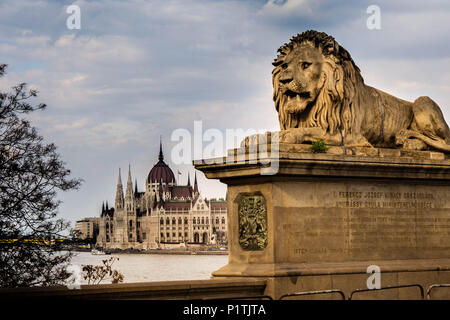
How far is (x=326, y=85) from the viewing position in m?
13.1

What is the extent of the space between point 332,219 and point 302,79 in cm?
234

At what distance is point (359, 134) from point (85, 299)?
5757 mm

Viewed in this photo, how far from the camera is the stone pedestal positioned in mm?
11766

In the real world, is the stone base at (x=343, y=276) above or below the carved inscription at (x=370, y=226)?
below

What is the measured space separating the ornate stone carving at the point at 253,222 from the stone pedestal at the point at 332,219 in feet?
0.05

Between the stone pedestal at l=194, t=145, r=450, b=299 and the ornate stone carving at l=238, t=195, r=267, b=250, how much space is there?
0.05 feet

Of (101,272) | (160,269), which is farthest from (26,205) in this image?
(160,269)

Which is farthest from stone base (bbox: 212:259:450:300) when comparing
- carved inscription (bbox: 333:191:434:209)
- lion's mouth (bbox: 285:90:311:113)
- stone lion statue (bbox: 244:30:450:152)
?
lion's mouth (bbox: 285:90:311:113)

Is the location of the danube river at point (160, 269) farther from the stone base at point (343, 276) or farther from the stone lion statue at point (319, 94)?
the stone base at point (343, 276)

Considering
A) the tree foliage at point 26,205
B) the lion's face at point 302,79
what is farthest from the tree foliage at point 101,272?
the lion's face at point 302,79

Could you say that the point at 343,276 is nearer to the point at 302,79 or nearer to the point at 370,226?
the point at 370,226

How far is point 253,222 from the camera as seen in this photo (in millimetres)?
12000

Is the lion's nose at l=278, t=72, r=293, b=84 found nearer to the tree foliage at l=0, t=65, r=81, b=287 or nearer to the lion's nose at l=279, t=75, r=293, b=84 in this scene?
the lion's nose at l=279, t=75, r=293, b=84

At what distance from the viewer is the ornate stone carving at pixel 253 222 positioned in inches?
468
